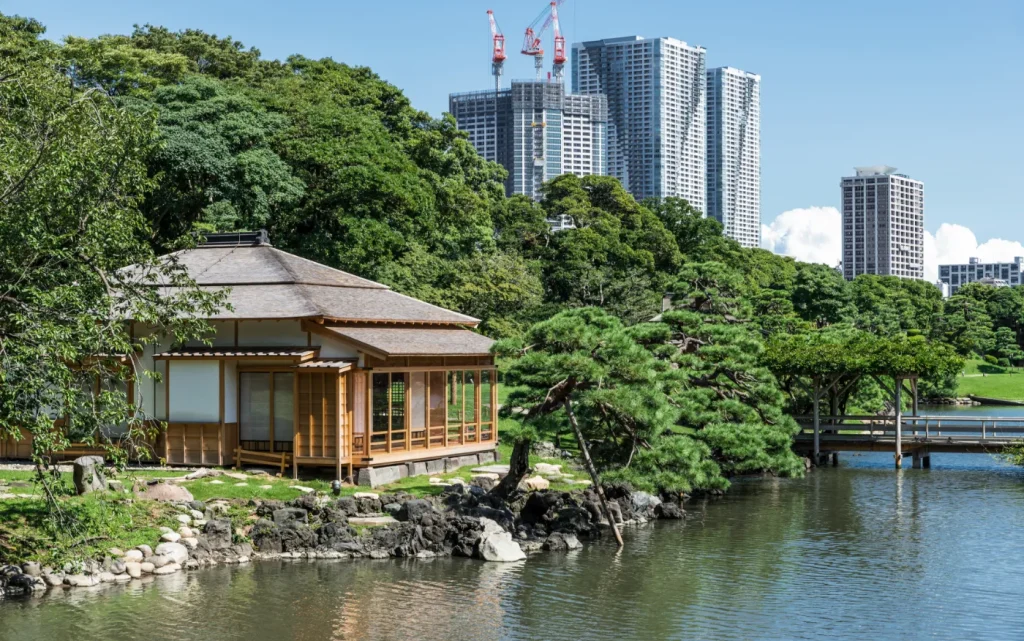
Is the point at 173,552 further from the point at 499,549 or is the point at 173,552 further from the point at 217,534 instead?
the point at 499,549

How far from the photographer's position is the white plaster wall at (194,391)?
2505cm

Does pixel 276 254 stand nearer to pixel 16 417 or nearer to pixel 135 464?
pixel 135 464

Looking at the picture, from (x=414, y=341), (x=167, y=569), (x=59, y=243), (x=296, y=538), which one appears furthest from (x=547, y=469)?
(x=59, y=243)

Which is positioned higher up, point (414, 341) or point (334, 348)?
point (414, 341)

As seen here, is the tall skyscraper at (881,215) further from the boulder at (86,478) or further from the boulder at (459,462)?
the boulder at (86,478)

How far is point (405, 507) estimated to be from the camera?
71.9ft

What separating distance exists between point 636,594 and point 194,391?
11.8 m

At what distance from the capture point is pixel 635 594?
59.9ft

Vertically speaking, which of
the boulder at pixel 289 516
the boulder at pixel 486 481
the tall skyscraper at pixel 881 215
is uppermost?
the tall skyscraper at pixel 881 215

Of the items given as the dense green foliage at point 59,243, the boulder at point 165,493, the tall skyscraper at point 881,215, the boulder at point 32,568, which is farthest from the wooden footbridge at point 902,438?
the tall skyscraper at point 881,215

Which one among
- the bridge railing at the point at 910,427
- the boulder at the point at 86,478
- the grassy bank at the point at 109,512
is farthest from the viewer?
the bridge railing at the point at 910,427

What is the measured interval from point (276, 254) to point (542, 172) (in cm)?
13400

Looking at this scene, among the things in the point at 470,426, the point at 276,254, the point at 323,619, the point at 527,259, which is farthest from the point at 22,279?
the point at 527,259

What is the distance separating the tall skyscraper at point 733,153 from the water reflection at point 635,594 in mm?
158694
